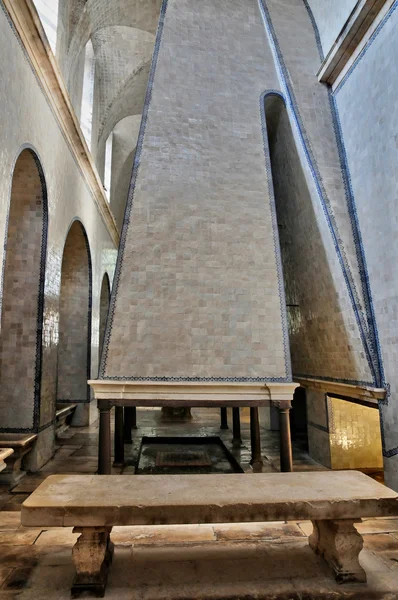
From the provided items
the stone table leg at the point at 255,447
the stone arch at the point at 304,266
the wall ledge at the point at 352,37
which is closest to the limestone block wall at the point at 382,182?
the wall ledge at the point at 352,37

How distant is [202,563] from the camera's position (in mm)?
2857

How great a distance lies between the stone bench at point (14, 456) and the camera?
4676 millimetres

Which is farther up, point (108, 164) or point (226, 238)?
point (108, 164)

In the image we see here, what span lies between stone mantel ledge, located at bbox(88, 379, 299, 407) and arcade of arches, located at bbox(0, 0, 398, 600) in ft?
0.07

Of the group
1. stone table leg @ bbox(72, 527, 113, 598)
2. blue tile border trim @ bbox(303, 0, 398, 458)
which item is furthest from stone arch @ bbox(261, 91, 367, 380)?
stone table leg @ bbox(72, 527, 113, 598)

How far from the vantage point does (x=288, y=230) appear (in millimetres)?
6332

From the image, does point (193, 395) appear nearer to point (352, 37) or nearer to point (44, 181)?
point (44, 181)

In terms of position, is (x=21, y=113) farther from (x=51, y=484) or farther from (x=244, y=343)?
(x=51, y=484)

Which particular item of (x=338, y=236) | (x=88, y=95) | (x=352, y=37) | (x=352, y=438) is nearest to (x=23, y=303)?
(x=338, y=236)

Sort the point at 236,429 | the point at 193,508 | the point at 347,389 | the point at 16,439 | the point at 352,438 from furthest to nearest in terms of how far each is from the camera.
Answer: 1. the point at 236,429
2. the point at 352,438
3. the point at 347,389
4. the point at 16,439
5. the point at 193,508

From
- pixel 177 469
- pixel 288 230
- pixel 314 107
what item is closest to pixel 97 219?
pixel 288 230

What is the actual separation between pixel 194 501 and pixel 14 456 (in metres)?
3.12

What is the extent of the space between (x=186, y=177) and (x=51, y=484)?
3.74m

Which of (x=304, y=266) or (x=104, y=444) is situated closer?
(x=104, y=444)
